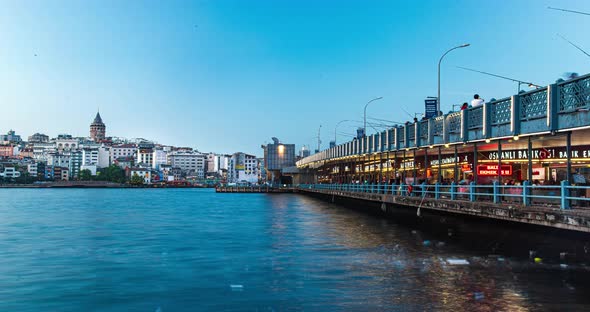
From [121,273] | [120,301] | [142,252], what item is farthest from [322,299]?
[142,252]

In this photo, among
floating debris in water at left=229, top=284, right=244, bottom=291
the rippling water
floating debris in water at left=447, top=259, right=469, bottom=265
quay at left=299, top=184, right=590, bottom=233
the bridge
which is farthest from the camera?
floating debris in water at left=447, top=259, right=469, bottom=265

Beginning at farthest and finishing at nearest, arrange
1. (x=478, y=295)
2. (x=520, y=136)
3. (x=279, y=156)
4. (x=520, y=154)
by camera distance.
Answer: (x=279, y=156) < (x=520, y=154) < (x=520, y=136) < (x=478, y=295)

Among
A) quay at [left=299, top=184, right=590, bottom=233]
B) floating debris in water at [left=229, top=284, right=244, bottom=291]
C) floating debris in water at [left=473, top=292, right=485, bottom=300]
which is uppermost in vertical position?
quay at [left=299, top=184, right=590, bottom=233]

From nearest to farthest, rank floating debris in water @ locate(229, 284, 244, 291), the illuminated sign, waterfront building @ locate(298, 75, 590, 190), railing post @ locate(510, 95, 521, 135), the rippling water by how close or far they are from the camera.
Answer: the rippling water
floating debris in water @ locate(229, 284, 244, 291)
waterfront building @ locate(298, 75, 590, 190)
railing post @ locate(510, 95, 521, 135)
the illuminated sign

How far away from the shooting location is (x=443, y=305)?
1662 centimetres

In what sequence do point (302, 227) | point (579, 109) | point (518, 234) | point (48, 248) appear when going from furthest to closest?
point (302, 227)
point (48, 248)
point (518, 234)
point (579, 109)

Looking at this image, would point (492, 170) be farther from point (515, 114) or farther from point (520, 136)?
point (515, 114)

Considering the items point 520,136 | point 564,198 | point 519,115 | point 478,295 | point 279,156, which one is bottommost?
point 478,295

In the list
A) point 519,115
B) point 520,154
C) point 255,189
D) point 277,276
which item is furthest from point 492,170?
point 255,189

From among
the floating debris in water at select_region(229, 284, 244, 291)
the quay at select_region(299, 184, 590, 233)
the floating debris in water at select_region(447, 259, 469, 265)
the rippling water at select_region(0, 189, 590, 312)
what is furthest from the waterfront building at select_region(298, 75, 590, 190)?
the floating debris in water at select_region(229, 284, 244, 291)

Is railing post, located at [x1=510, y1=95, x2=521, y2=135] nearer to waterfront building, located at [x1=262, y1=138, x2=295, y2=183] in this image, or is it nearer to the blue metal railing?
the blue metal railing

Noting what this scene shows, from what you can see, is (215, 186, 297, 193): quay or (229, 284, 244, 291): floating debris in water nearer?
(229, 284, 244, 291): floating debris in water

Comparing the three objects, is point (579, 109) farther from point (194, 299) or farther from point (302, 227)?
point (302, 227)

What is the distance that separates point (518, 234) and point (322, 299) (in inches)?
499
